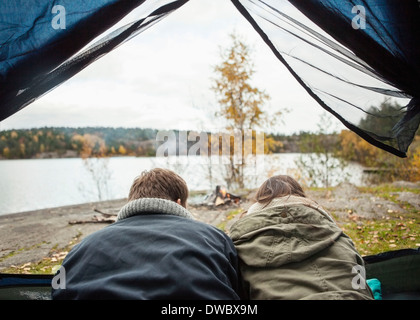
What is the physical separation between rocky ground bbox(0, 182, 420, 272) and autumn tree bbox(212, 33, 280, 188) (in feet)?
6.91

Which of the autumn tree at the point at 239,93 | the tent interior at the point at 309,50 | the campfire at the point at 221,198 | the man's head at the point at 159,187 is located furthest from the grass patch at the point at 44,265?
the autumn tree at the point at 239,93

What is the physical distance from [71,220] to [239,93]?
5.26 m

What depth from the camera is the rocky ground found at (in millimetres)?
3760

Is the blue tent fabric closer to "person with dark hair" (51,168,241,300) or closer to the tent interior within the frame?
the tent interior

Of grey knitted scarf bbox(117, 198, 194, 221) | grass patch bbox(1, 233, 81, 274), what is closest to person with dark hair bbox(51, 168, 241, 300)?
grey knitted scarf bbox(117, 198, 194, 221)

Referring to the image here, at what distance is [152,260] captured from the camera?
1.10 meters

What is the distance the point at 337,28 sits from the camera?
1658 millimetres

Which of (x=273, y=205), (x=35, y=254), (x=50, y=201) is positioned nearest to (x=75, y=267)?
(x=273, y=205)

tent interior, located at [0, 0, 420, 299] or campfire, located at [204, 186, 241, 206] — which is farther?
campfire, located at [204, 186, 241, 206]

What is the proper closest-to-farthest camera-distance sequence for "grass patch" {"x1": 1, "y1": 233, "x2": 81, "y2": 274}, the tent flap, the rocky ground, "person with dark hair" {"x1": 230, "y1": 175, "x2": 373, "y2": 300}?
1. "person with dark hair" {"x1": 230, "y1": 175, "x2": 373, "y2": 300}
2. the tent flap
3. "grass patch" {"x1": 1, "y1": 233, "x2": 81, "y2": 274}
4. the rocky ground

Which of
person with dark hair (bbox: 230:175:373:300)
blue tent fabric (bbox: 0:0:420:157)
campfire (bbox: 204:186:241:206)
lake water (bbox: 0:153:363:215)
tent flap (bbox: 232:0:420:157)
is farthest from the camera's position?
lake water (bbox: 0:153:363:215)
